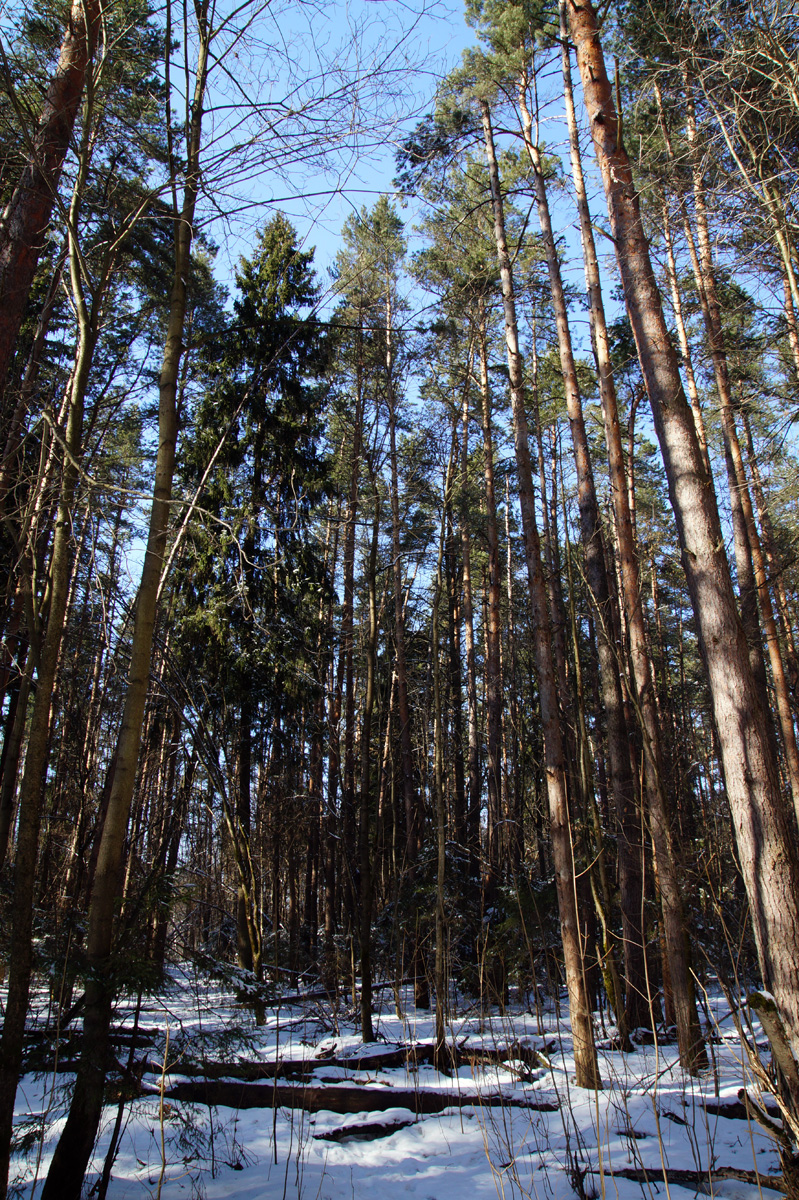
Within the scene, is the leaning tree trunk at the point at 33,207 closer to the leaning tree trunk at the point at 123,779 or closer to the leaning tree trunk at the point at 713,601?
the leaning tree trunk at the point at 123,779

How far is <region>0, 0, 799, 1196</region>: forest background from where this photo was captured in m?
3.30

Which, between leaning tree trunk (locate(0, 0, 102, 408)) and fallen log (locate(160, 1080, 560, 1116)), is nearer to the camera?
leaning tree trunk (locate(0, 0, 102, 408))

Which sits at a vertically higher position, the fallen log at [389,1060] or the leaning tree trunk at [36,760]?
the leaning tree trunk at [36,760]

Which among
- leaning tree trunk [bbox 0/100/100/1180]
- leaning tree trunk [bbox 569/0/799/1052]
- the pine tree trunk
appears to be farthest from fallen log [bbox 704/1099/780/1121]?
the pine tree trunk

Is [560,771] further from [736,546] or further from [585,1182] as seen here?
[736,546]

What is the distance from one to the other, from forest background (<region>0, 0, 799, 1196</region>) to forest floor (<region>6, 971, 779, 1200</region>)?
0.43m

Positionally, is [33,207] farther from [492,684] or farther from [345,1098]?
[492,684]

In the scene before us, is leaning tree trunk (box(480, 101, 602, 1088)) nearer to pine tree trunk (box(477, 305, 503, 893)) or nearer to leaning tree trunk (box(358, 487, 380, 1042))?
leaning tree trunk (box(358, 487, 380, 1042))

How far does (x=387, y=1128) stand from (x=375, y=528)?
4.94 m

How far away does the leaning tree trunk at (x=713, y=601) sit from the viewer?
4262 mm

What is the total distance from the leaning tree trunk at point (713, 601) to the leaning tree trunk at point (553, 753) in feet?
3.92

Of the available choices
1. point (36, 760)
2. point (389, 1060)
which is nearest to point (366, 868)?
point (389, 1060)

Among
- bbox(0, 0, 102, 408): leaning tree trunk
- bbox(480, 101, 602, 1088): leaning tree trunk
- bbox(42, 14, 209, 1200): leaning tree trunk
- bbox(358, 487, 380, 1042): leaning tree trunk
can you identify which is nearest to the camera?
bbox(42, 14, 209, 1200): leaning tree trunk

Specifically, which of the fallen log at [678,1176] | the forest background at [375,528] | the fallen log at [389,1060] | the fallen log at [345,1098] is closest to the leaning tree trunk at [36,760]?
the forest background at [375,528]
